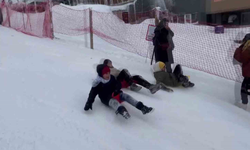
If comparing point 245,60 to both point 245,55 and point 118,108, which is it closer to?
point 245,55

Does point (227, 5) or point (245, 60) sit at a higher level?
point (227, 5)

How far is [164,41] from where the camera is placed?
6.05 metres

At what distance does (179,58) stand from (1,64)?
5.69 m

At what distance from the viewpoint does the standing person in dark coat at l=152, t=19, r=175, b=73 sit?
600 centimetres

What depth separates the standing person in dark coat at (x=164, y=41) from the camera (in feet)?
19.7

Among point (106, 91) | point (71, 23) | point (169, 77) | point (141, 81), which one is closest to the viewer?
point (106, 91)

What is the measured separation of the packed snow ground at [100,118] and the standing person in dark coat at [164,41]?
26.4 inches

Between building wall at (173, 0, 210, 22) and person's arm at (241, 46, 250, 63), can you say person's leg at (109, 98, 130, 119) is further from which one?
building wall at (173, 0, 210, 22)

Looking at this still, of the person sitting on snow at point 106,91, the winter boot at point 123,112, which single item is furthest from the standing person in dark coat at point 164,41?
the winter boot at point 123,112

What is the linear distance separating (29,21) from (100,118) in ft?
36.1

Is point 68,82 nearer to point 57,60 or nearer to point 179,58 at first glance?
point 57,60

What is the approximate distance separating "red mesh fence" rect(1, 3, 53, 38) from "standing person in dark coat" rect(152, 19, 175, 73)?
21.4ft

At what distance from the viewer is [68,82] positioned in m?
5.21

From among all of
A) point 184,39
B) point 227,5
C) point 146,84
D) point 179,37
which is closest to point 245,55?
point 146,84
